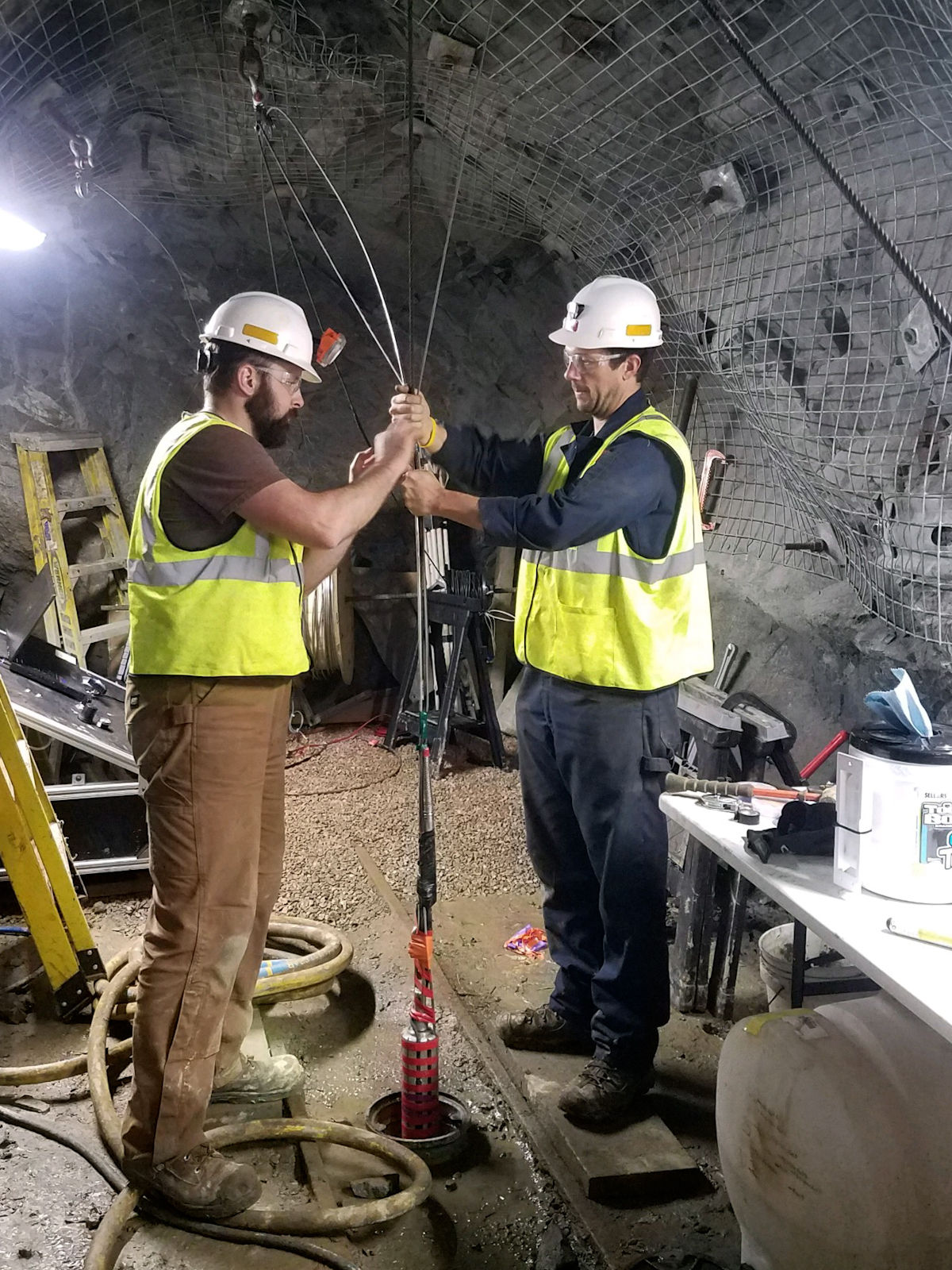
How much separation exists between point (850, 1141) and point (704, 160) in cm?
316

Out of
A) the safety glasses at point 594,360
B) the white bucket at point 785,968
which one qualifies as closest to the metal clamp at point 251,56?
the safety glasses at point 594,360

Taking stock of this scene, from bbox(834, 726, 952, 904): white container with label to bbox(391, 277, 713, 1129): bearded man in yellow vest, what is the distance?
86 cm

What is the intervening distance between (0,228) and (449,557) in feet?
9.80

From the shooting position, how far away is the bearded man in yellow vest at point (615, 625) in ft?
7.97

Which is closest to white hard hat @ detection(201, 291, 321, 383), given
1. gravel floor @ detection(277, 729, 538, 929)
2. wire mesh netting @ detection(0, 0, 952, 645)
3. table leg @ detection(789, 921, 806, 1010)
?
wire mesh netting @ detection(0, 0, 952, 645)

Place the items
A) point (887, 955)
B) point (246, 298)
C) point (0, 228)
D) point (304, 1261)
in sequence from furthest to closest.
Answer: point (0, 228) < point (246, 298) < point (304, 1261) < point (887, 955)

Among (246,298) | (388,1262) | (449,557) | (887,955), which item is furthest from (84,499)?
(887,955)

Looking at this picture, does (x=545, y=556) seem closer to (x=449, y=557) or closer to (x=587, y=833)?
(x=587, y=833)

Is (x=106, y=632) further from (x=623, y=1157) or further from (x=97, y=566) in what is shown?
(x=623, y=1157)

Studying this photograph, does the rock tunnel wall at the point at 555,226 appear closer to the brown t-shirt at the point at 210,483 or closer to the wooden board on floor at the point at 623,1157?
the brown t-shirt at the point at 210,483

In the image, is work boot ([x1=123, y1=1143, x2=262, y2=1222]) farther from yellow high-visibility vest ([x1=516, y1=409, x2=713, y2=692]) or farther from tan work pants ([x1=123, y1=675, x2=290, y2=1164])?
yellow high-visibility vest ([x1=516, y1=409, x2=713, y2=692])

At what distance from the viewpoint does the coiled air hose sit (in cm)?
207

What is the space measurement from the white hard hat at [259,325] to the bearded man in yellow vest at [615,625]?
308 mm

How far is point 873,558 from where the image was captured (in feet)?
11.1
